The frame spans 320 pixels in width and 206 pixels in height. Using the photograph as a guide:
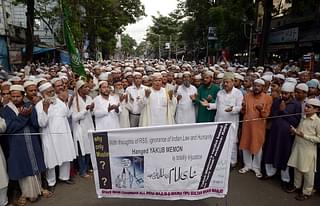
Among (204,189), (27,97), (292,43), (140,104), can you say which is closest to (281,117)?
(204,189)

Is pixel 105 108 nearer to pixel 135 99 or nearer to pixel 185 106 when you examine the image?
pixel 135 99

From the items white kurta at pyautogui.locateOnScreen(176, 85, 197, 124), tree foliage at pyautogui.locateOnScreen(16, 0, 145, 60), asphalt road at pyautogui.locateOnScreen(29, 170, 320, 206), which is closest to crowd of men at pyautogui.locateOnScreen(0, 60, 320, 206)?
white kurta at pyautogui.locateOnScreen(176, 85, 197, 124)

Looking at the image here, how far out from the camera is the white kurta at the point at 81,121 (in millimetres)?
5832

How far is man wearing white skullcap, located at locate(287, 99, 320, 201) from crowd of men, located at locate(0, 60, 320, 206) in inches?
0.5

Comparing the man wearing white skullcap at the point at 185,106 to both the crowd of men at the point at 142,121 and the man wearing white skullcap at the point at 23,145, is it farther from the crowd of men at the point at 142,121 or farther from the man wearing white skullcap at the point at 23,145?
the man wearing white skullcap at the point at 23,145

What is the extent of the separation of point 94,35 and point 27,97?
38299 mm

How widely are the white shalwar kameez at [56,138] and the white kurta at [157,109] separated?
140 cm

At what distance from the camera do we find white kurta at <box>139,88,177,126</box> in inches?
237

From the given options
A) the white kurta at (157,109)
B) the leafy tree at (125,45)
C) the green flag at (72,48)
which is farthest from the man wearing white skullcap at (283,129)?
the leafy tree at (125,45)

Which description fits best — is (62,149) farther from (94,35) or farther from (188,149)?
(94,35)

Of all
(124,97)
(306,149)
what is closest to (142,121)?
(124,97)

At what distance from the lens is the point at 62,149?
5.49 m

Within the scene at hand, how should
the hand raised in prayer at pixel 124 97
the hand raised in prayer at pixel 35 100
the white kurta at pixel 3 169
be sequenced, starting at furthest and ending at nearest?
1. the hand raised in prayer at pixel 124 97
2. the hand raised in prayer at pixel 35 100
3. the white kurta at pixel 3 169

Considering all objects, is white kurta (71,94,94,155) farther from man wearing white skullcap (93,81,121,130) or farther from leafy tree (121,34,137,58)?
leafy tree (121,34,137,58)
